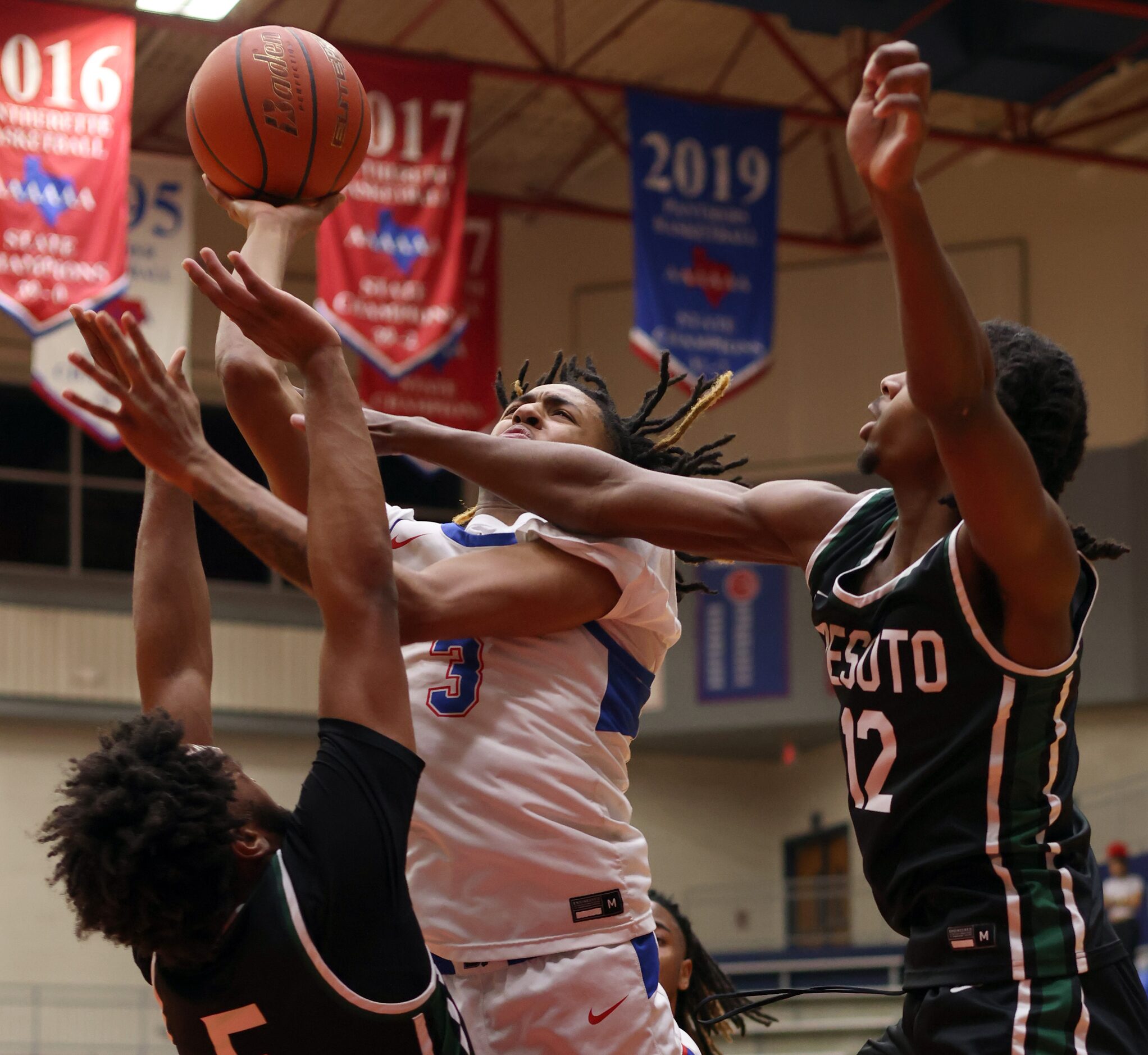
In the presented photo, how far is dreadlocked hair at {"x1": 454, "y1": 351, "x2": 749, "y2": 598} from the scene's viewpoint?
4035 mm

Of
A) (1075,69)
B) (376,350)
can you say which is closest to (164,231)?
(376,350)

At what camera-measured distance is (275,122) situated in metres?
3.81

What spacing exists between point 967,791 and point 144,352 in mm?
1586

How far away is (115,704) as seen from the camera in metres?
15.9

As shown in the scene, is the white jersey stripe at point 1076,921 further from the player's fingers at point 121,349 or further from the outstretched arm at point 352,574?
the player's fingers at point 121,349

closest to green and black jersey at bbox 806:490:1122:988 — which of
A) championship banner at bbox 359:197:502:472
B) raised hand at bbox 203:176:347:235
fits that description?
raised hand at bbox 203:176:347:235

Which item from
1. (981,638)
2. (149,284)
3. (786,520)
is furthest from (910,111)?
(149,284)

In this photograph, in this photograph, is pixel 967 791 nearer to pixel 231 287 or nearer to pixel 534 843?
pixel 534 843

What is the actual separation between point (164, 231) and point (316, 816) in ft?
35.4

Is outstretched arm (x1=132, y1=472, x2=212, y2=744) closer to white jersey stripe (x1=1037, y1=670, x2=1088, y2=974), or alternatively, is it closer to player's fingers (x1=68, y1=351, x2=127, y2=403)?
player's fingers (x1=68, y1=351, x2=127, y2=403)

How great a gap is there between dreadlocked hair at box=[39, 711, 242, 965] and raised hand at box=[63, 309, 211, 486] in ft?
1.76

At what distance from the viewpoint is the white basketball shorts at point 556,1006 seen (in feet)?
10.8

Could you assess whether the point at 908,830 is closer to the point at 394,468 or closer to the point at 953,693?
the point at 953,693

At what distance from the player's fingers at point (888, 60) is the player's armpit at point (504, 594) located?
4.08 ft
